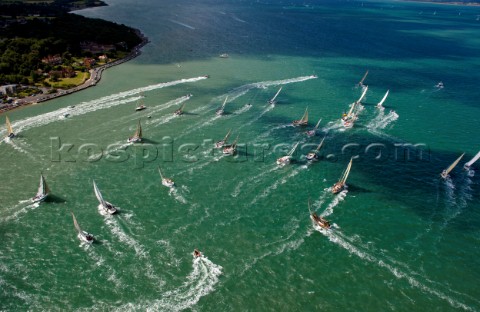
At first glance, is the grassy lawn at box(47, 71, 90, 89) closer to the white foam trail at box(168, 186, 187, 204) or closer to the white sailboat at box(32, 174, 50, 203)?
the white sailboat at box(32, 174, 50, 203)

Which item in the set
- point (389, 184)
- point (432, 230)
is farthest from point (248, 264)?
point (389, 184)

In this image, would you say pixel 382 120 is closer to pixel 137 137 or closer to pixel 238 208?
pixel 238 208

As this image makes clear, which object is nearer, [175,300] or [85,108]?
[175,300]

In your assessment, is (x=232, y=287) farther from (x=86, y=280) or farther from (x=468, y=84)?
(x=468, y=84)

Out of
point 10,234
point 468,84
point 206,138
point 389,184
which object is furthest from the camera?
point 468,84

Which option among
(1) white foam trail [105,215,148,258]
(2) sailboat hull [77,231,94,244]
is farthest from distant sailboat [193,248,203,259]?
(2) sailboat hull [77,231,94,244]

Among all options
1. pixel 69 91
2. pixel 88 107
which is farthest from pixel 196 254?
pixel 69 91

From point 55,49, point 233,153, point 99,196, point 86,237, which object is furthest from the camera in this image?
point 55,49

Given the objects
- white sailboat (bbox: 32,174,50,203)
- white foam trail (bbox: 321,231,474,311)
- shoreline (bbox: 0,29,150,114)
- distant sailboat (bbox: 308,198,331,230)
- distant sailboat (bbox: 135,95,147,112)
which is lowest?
shoreline (bbox: 0,29,150,114)
